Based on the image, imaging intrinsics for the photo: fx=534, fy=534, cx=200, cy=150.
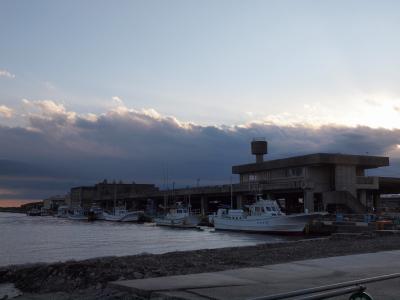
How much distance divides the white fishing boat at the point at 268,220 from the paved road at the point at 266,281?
175 feet

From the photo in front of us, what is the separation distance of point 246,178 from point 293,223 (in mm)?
47730

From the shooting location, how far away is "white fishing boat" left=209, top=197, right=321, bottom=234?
70625 millimetres

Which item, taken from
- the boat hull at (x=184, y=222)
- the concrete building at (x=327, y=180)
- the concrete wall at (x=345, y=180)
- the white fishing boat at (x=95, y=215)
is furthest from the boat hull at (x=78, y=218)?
the concrete wall at (x=345, y=180)

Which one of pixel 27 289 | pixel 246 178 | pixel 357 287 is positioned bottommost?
pixel 27 289

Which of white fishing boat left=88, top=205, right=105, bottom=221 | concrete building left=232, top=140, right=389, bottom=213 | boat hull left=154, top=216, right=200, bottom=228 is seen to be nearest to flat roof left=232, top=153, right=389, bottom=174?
concrete building left=232, top=140, right=389, bottom=213

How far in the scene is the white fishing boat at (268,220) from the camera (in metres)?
70.6

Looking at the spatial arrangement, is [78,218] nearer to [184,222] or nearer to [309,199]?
[184,222]

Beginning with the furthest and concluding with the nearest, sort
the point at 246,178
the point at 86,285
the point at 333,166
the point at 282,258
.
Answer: the point at 246,178
the point at 333,166
the point at 282,258
the point at 86,285

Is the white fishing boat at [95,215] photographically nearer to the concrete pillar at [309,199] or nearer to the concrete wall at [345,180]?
the concrete pillar at [309,199]

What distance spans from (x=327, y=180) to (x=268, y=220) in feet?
99.0

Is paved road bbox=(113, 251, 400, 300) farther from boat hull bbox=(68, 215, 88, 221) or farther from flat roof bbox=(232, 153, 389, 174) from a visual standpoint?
boat hull bbox=(68, 215, 88, 221)

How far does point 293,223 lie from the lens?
70.6 metres

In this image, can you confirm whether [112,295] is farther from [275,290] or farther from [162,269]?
[162,269]

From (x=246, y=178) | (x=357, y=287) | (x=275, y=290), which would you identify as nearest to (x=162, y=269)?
A: (x=275, y=290)
